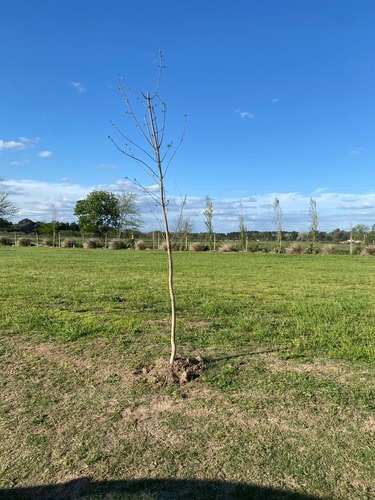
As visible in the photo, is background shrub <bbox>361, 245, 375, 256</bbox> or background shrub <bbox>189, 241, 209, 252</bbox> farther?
background shrub <bbox>189, 241, 209, 252</bbox>

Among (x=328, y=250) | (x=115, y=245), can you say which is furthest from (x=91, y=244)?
(x=328, y=250)

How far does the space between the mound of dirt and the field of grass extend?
0.06 m

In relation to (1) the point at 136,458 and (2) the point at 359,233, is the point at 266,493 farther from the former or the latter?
(2) the point at 359,233

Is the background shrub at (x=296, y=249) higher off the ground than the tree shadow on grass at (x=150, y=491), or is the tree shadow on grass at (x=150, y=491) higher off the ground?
the background shrub at (x=296, y=249)

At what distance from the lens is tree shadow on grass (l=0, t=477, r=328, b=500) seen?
5.90ft

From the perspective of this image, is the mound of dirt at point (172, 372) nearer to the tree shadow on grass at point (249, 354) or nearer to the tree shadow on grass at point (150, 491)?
the tree shadow on grass at point (249, 354)

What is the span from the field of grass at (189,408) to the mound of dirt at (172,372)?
63mm

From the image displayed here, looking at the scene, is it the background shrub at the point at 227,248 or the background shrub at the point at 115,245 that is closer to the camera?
the background shrub at the point at 227,248

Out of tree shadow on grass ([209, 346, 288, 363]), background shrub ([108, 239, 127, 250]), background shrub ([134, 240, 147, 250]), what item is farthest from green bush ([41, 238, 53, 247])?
tree shadow on grass ([209, 346, 288, 363])

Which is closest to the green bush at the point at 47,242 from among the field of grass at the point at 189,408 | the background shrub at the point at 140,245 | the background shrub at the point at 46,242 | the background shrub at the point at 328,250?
the background shrub at the point at 46,242

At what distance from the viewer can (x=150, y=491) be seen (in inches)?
72.3

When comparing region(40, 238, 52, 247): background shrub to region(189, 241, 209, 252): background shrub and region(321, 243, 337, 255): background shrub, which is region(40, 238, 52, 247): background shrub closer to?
region(189, 241, 209, 252): background shrub

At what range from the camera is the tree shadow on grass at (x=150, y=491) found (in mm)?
1799

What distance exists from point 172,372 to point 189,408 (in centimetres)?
57
